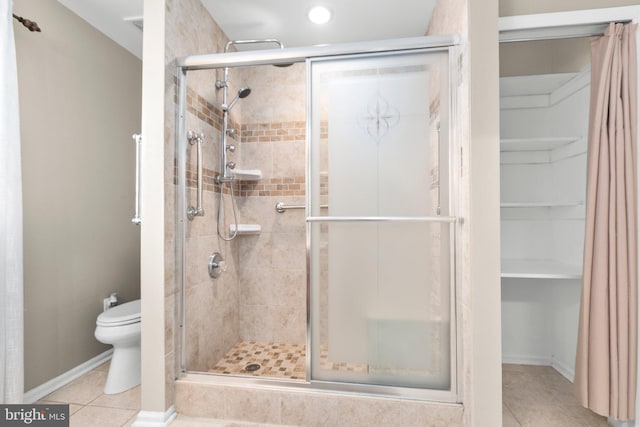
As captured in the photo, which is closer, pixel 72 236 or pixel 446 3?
pixel 446 3

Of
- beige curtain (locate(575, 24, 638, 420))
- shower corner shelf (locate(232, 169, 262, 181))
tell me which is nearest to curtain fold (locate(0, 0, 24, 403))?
shower corner shelf (locate(232, 169, 262, 181))

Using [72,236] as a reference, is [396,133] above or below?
above

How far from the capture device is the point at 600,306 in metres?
1.56

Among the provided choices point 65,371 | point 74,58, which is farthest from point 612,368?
point 74,58

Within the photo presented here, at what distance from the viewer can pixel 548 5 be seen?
1.60m

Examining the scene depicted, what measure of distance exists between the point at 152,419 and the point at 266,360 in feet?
2.83

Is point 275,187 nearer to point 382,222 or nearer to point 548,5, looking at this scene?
point 382,222

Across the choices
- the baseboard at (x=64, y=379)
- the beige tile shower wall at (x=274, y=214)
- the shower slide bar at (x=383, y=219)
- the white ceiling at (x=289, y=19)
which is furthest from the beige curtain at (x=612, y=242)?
the baseboard at (x=64, y=379)

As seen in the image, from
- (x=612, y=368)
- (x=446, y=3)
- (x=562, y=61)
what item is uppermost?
(x=446, y=3)

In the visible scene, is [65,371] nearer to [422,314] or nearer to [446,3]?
[422,314]

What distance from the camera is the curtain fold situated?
1.62m

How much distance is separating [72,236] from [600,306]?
321cm

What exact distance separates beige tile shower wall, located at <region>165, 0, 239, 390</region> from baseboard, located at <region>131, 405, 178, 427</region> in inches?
2.5

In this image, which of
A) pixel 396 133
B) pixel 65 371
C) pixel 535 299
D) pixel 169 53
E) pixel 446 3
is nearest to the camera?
pixel 396 133
